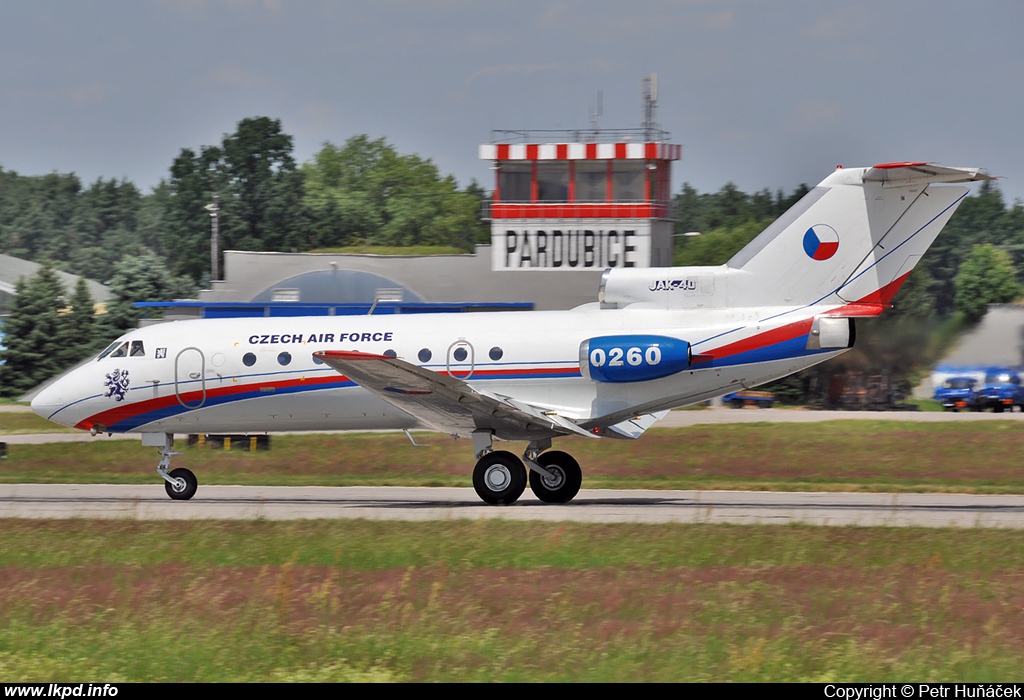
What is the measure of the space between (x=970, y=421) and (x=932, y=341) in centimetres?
267

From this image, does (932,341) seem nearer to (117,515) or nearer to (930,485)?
(930,485)

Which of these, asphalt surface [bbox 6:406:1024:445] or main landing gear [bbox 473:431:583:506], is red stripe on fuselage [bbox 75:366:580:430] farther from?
asphalt surface [bbox 6:406:1024:445]

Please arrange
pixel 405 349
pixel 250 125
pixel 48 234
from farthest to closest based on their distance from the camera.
→ pixel 48 234 → pixel 250 125 → pixel 405 349

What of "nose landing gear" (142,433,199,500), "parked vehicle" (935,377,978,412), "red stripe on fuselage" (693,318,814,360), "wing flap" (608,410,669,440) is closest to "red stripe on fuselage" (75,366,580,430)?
"nose landing gear" (142,433,199,500)

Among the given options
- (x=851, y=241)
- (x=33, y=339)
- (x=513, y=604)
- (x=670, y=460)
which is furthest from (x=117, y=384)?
(x=33, y=339)

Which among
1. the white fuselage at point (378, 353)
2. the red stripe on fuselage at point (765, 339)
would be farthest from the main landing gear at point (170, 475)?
the red stripe on fuselage at point (765, 339)

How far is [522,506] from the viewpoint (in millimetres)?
20609

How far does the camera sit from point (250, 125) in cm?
10506

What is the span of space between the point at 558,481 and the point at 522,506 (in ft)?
2.81

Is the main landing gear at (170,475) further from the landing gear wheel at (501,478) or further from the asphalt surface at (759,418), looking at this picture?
the asphalt surface at (759,418)

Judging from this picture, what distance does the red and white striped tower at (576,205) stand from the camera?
156 feet

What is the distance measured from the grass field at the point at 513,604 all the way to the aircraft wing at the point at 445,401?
2.86m

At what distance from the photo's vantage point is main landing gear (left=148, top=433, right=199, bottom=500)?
74.3ft
